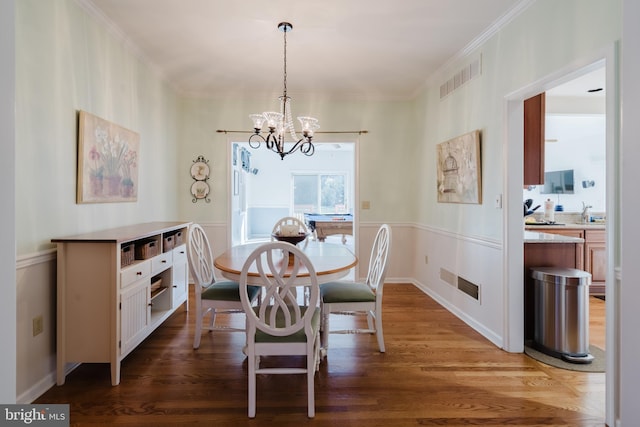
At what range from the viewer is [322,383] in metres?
2.27

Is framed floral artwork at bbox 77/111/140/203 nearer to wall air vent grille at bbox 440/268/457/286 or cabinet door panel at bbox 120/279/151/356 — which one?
cabinet door panel at bbox 120/279/151/356

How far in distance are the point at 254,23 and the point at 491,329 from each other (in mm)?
3277

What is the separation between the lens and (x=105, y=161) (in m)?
2.82

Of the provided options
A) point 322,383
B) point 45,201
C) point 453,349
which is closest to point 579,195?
point 453,349

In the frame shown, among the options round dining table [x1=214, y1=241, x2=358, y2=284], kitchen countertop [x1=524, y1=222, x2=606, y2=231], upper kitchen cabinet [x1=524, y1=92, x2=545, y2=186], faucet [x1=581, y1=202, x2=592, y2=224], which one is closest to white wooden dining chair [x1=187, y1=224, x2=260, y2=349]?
round dining table [x1=214, y1=241, x2=358, y2=284]

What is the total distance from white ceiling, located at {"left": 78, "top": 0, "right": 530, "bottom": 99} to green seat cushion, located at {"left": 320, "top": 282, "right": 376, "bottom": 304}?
2.16m

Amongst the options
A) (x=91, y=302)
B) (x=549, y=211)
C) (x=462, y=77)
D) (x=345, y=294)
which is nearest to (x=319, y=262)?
(x=345, y=294)

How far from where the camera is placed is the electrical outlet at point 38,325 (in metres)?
2.05

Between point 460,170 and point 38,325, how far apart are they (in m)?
3.59

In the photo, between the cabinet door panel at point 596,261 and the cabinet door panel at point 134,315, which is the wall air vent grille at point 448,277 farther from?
the cabinet door panel at point 134,315

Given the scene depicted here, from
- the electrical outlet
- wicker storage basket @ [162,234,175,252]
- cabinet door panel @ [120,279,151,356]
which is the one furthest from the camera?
wicker storage basket @ [162,234,175,252]

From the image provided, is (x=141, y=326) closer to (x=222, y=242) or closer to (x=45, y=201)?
(x=45, y=201)

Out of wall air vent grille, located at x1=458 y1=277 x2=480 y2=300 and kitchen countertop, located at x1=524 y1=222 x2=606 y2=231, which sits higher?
kitchen countertop, located at x1=524 y1=222 x2=606 y2=231

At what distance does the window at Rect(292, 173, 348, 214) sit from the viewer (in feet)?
33.7
